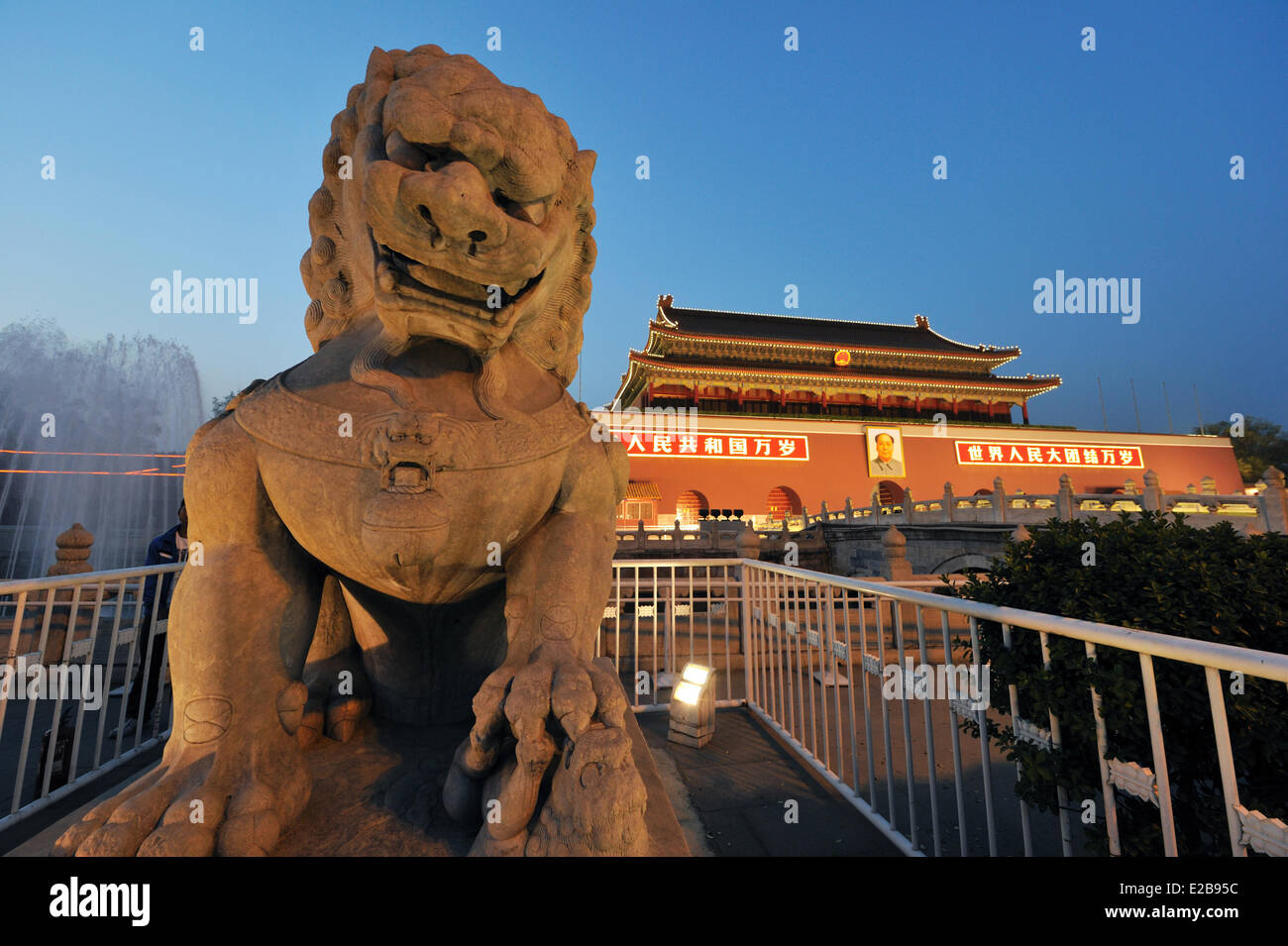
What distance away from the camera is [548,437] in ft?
4.66

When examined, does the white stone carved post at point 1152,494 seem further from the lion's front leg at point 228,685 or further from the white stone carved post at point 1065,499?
the lion's front leg at point 228,685

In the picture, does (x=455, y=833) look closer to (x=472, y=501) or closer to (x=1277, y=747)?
(x=472, y=501)

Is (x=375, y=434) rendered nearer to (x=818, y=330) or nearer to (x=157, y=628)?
(x=157, y=628)

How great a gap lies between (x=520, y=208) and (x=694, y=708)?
2547mm

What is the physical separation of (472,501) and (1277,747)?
6.20 ft

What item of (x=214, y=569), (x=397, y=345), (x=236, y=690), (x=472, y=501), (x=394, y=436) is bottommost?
(x=236, y=690)

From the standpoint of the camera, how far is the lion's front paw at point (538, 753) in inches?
39.9

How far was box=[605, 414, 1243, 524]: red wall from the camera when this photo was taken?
62.2 ft

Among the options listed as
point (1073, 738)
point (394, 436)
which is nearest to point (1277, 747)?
point (1073, 738)

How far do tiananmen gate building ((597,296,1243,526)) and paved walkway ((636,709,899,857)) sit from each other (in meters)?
Result: 14.4

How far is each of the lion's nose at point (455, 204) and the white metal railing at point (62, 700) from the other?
1.96 metres

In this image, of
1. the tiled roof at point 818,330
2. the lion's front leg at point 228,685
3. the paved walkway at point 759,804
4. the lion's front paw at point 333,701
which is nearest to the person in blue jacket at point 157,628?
the lion's front paw at point 333,701

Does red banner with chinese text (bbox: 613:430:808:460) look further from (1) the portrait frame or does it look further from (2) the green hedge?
(2) the green hedge
